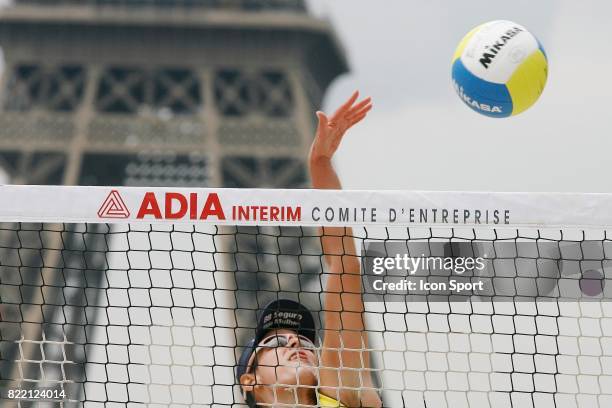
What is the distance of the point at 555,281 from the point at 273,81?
24.7 meters

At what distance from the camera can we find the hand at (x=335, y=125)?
5258 millimetres

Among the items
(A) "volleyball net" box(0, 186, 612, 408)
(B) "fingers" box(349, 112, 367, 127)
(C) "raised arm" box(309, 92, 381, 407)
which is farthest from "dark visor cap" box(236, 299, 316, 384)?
(B) "fingers" box(349, 112, 367, 127)

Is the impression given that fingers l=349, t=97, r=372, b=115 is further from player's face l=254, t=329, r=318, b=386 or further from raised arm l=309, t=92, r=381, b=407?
player's face l=254, t=329, r=318, b=386

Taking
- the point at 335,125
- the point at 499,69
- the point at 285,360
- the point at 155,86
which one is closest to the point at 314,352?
the point at 285,360

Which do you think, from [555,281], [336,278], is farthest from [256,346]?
[555,281]

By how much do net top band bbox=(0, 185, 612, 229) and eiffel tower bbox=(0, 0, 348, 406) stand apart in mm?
22637

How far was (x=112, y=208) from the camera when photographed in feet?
18.4

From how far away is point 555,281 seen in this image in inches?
233

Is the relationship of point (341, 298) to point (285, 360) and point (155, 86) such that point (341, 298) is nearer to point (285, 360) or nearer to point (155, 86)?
point (285, 360)

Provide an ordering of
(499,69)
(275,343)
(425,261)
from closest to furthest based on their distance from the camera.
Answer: (275,343) → (425,261) → (499,69)

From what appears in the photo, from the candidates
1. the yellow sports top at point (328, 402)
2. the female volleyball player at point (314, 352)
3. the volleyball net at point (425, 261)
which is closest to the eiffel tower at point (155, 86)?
the volleyball net at point (425, 261)

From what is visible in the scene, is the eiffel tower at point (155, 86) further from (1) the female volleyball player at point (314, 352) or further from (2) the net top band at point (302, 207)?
(1) the female volleyball player at point (314, 352)

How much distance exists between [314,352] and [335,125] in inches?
41.4

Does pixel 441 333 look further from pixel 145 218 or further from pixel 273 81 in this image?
pixel 273 81
